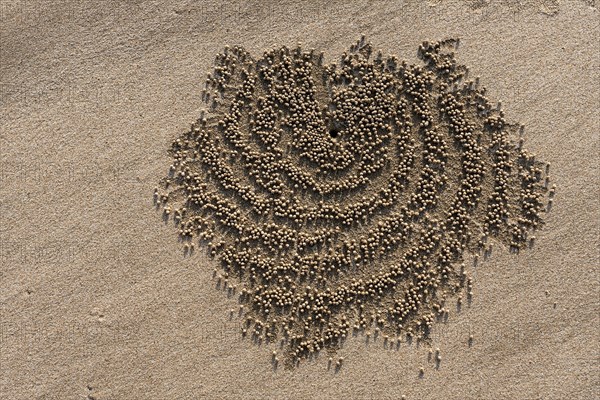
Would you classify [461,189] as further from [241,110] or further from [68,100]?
[68,100]

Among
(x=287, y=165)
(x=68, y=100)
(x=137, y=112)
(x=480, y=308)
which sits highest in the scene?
(x=68, y=100)

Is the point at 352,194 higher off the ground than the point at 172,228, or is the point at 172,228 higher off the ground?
the point at 172,228

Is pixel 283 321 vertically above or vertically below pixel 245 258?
below

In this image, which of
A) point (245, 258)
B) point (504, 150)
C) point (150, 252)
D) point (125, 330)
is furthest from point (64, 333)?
point (504, 150)
